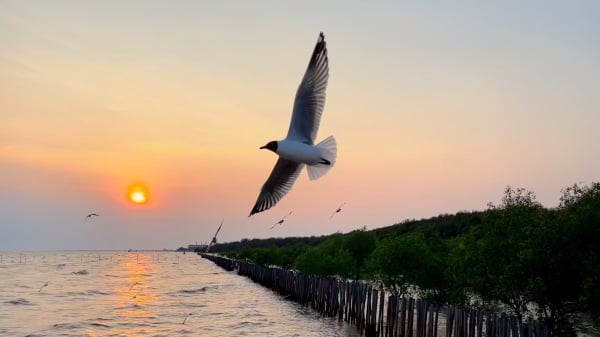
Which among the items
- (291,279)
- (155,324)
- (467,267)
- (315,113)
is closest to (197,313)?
(155,324)

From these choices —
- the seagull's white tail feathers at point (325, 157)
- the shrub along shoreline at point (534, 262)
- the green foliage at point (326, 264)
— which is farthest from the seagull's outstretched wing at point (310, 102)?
the green foliage at point (326, 264)

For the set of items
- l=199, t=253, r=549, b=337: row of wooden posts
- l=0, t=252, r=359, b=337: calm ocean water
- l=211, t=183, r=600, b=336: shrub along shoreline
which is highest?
l=211, t=183, r=600, b=336: shrub along shoreline

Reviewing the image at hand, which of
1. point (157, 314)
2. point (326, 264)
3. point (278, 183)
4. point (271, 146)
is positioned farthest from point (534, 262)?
point (326, 264)

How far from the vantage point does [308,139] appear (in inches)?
325

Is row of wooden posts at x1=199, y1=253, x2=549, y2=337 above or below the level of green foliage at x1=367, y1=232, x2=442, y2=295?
below

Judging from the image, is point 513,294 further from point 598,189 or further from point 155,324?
point 155,324

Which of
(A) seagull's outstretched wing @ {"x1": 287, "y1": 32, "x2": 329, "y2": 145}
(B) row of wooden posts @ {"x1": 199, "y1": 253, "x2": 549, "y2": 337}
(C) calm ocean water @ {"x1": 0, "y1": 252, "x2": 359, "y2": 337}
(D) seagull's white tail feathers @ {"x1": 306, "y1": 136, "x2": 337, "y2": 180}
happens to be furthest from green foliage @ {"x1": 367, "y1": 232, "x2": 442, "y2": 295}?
(A) seagull's outstretched wing @ {"x1": 287, "y1": 32, "x2": 329, "y2": 145}

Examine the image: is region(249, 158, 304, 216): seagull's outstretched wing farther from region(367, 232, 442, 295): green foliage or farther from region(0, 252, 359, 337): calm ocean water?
region(367, 232, 442, 295): green foliage

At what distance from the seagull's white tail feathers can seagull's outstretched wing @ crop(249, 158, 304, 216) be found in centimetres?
49

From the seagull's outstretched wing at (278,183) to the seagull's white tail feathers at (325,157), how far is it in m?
0.49

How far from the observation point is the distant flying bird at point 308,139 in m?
7.65

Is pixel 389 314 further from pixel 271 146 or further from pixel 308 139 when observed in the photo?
pixel 271 146

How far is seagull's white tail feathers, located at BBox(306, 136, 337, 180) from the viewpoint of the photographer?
788 centimetres

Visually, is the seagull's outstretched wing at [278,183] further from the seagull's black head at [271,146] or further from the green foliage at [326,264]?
the green foliage at [326,264]
